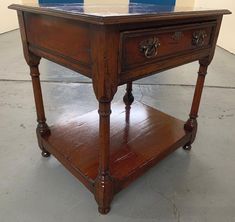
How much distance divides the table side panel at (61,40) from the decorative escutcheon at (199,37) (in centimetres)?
41

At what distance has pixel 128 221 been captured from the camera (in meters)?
0.92

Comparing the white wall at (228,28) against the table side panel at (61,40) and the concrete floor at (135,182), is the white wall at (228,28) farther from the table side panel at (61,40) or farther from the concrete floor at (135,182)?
the table side panel at (61,40)

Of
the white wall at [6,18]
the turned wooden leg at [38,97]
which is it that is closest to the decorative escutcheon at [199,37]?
the turned wooden leg at [38,97]

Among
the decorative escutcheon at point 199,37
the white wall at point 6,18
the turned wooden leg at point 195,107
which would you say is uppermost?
the decorative escutcheon at point 199,37

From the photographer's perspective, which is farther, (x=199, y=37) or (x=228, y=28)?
(x=228, y=28)

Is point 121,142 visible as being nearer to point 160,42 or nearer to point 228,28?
point 160,42

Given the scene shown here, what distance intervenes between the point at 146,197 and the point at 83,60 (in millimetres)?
639

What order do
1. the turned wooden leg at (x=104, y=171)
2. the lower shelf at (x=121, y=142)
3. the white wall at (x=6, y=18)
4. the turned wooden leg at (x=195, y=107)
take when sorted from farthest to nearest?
the white wall at (x=6, y=18) → the turned wooden leg at (x=195, y=107) → the lower shelf at (x=121, y=142) → the turned wooden leg at (x=104, y=171)

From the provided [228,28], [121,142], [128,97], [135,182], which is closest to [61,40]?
[121,142]

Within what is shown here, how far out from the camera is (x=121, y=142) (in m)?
1.16

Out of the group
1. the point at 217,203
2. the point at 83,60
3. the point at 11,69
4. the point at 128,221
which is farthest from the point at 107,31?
the point at 11,69

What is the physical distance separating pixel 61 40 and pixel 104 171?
0.46m

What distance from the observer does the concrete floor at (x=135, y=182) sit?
956mm

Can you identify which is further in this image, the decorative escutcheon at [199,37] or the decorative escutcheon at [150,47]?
the decorative escutcheon at [199,37]
